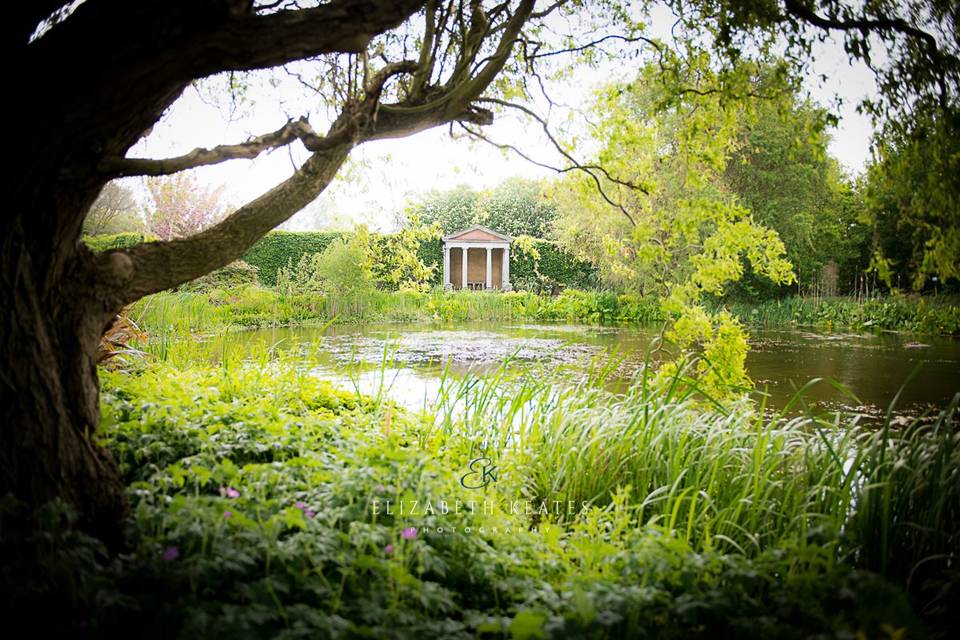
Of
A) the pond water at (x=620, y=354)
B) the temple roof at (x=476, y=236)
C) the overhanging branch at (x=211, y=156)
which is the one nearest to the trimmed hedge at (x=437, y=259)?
the temple roof at (x=476, y=236)

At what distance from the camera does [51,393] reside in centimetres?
183

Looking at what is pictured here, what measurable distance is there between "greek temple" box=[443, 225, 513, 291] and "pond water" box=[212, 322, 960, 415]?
30.2 feet

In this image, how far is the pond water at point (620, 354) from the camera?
6.16 m

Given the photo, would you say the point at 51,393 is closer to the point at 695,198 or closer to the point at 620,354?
the point at 695,198

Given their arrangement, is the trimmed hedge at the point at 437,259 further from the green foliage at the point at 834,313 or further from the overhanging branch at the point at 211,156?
the overhanging branch at the point at 211,156

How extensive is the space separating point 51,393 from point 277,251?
18077 millimetres


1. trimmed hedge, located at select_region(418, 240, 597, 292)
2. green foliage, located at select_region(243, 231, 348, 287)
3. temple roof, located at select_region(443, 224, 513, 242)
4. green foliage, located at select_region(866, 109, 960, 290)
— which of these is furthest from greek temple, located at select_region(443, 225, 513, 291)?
green foliage, located at select_region(866, 109, 960, 290)

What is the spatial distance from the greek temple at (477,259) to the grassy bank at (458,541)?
58.9ft

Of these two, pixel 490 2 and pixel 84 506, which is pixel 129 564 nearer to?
pixel 84 506

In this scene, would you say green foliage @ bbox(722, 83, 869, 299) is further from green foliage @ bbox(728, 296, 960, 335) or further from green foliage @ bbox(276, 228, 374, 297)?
green foliage @ bbox(276, 228, 374, 297)

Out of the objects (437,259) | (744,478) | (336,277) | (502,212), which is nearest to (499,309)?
(336,277)

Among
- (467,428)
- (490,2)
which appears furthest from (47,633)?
(490,2)

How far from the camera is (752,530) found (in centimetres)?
262

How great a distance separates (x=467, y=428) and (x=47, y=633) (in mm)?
2478
